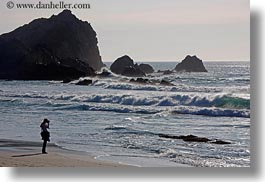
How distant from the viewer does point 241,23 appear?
19.0 feet

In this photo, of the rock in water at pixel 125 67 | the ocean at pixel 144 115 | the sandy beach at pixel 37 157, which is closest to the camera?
the sandy beach at pixel 37 157

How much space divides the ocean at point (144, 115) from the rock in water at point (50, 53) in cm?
9

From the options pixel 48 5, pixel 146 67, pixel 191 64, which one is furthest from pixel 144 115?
pixel 48 5

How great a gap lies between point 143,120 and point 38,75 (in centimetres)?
92

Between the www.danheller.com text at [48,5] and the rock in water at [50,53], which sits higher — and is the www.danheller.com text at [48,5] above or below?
above

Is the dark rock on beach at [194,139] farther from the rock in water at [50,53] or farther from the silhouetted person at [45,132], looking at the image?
the silhouetted person at [45,132]

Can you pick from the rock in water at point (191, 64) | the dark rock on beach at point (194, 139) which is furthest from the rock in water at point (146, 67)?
the dark rock on beach at point (194, 139)

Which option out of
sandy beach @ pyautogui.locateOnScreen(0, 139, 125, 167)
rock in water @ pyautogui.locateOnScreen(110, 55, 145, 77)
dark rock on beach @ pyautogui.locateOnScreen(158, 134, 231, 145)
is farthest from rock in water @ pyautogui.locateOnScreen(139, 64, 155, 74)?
sandy beach @ pyautogui.locateOnScreen(0, 139, 125, 167)

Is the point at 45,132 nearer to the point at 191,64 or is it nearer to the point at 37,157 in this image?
the point at 37,157

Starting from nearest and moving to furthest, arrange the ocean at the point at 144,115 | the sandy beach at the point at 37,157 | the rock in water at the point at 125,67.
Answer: the sandy beach at the point at 37,157
the ocean at the point at 144,115
the rock in water at the point at 125,67

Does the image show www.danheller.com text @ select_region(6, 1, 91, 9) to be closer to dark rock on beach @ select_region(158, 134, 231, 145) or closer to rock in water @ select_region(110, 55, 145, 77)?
rock in water @ select_region(110, 55, 145, 77)

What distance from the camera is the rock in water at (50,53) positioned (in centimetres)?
594

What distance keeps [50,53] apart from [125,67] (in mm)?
613

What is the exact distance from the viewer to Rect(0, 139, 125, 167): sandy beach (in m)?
5.68
